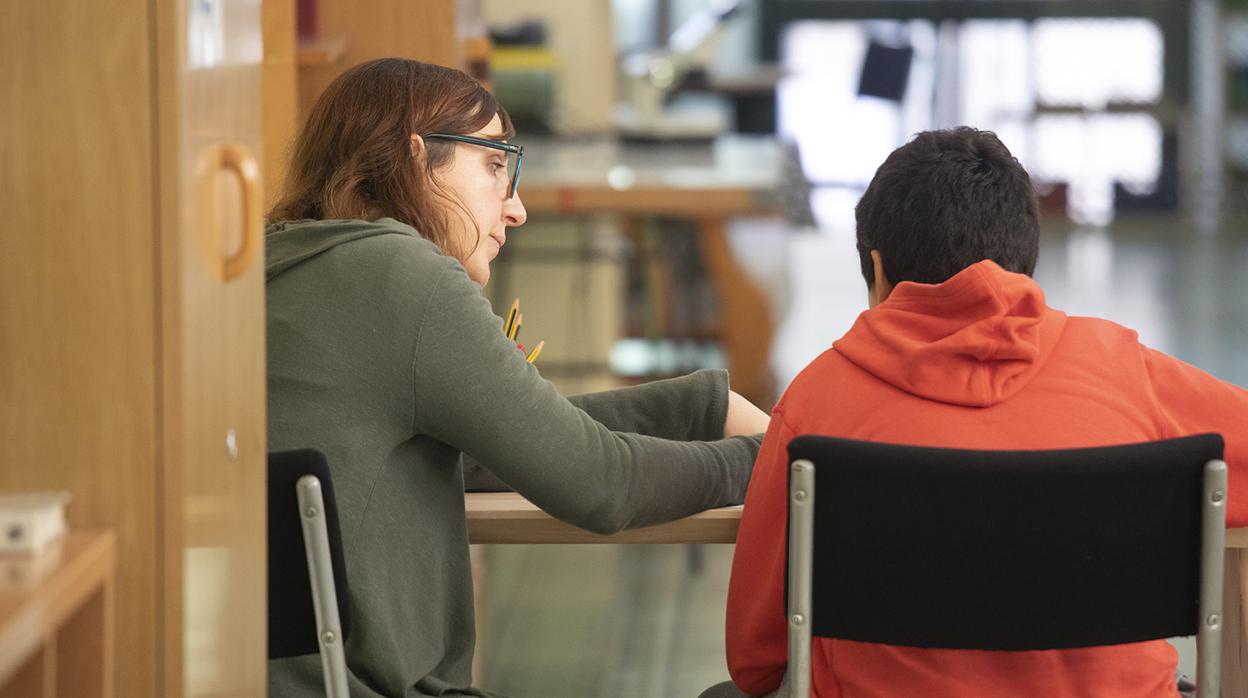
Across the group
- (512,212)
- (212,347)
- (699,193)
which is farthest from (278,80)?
(699,193)

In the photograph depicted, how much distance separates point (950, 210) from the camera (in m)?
1.47

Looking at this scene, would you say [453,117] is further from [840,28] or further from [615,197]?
[840,28]

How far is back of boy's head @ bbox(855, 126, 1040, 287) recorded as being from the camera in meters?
1.47

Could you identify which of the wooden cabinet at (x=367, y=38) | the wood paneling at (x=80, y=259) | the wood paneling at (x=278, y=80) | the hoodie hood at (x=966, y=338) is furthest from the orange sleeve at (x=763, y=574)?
the wooden cabinet at (x=367, y=38)

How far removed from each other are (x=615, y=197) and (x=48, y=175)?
12.1ft

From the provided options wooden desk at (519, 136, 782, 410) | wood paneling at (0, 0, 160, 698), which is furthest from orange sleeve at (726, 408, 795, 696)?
wooden desk at (519, 136, 782, 410)

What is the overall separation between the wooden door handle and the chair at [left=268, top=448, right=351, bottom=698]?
19 cm

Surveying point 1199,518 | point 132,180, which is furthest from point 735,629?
point 132,180

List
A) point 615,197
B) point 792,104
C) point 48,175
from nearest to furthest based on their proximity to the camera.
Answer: point 48,175 < point 615,197 < point 792,104

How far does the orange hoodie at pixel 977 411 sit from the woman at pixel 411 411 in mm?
140

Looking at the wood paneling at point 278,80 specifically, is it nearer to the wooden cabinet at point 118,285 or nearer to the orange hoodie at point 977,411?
the orange hoodie at point 977,411

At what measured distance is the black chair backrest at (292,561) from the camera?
1.27 meters

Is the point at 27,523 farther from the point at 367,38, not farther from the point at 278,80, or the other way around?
the point at 367,38

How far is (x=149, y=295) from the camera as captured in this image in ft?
3.39
